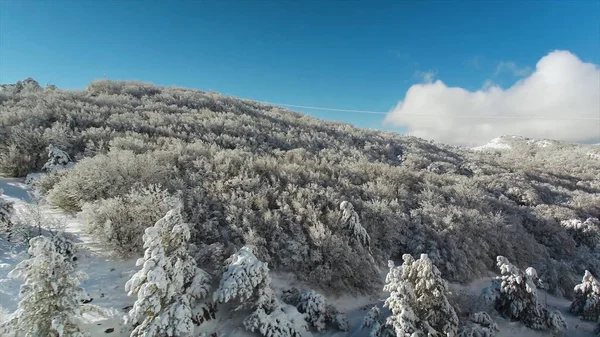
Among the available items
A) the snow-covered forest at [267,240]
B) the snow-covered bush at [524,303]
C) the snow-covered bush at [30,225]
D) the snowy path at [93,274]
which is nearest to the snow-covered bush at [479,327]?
the snow-covered forest at [267,240]

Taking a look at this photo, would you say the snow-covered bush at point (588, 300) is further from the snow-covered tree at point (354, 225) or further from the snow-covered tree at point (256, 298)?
the snow-covered tree at point (256, 298)

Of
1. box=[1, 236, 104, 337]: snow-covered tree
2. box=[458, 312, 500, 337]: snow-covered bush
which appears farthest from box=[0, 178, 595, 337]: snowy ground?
box=[1, 236, 104, 337]: snow-covered tree

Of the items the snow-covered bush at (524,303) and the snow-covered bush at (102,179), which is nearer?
the snow-covered bush at (524,303)

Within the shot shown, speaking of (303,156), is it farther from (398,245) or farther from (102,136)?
(102,136)

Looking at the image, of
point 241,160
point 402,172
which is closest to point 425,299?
point 241,160

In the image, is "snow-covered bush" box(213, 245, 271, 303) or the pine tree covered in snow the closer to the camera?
"snow-covered bush" box(213, 245, 271, 303)

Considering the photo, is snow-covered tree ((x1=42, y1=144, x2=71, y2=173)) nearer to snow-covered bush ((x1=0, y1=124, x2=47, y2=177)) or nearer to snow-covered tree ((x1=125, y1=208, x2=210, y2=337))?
snow-covered bush ((x1=0, y1=124, x2=47, y2=177))
